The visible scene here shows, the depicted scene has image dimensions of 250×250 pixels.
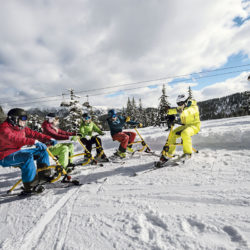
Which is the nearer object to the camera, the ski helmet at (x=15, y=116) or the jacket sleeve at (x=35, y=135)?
the ski helmet at (x=15, y=116)

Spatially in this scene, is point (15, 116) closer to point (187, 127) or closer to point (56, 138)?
point (56, 138)

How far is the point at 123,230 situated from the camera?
80.2 inches

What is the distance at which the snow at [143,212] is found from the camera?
1828 millimetres

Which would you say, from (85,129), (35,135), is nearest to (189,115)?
(85,129)

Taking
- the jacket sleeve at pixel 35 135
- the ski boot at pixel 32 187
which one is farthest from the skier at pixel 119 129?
the ski boot at pixel 32 187

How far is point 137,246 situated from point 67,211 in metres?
1.53

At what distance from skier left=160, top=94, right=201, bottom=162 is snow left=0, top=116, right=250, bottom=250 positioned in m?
0.54

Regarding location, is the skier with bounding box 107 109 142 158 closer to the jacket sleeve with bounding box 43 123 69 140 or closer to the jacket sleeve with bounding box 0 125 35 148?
the jacket sleeve with bounding box 43 123 69 140

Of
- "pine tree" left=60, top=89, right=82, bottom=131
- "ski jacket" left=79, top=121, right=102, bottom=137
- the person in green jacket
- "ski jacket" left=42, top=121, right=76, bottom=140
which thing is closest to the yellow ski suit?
the person in green jacket

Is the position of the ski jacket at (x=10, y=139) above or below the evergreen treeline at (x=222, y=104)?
below

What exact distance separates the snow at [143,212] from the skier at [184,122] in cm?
54

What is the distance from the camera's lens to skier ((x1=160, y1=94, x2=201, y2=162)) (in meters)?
4.44

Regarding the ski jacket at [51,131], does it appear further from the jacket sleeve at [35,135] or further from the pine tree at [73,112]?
the pine tree at [73,112]

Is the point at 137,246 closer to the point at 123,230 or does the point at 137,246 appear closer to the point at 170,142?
the point at 123,230
